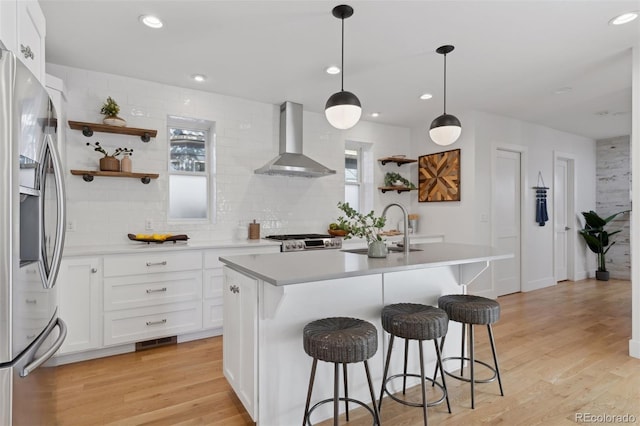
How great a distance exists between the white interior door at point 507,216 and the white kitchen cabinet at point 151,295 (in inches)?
157

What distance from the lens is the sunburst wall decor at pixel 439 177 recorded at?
16.0 feet

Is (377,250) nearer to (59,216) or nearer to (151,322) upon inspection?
(59,216)

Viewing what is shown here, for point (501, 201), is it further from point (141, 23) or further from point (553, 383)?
point (141, 23)

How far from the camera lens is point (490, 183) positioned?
4.85m

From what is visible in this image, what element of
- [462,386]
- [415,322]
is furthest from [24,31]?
[462,386]

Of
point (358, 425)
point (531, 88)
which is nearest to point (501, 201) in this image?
point (531, 88)

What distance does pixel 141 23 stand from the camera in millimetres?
2557

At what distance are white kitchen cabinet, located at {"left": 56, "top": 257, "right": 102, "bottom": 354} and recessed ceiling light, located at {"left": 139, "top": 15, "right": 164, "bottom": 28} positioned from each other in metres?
1.87

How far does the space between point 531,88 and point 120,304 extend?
15.3ft

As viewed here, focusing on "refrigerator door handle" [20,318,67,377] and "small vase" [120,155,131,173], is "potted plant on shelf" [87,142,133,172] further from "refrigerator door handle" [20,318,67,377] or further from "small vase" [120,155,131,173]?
"refrigerator door handle" [20,318,67,377]

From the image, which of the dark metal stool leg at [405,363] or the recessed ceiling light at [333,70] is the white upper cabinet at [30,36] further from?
the dark metal stool leg at [405,363]

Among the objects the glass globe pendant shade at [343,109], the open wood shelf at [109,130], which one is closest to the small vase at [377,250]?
the glass globe pendant shade at [343,109]

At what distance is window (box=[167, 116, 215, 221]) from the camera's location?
13.1 feet

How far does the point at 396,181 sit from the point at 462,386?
337 cm
